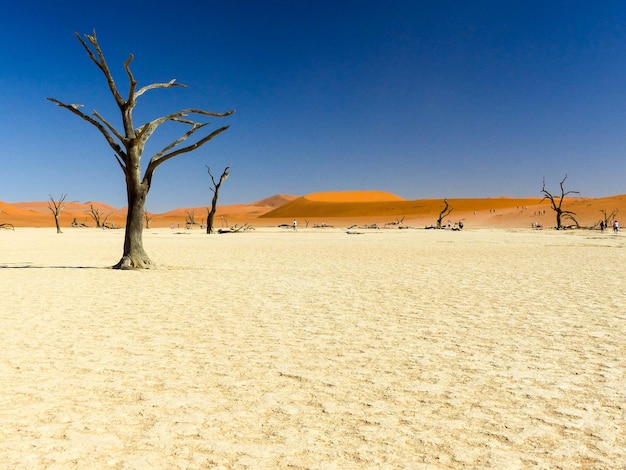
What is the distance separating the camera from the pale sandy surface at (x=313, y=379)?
3.45 m

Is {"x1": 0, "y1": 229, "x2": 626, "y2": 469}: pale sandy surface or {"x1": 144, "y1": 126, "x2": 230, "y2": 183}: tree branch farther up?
{"x1": 144, "y1": 126, "x2": 230, "y2": 183}: tree branch

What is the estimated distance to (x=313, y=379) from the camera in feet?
16.3

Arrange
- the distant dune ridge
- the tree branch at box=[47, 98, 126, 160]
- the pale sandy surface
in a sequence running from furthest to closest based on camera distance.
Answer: the distant dune ridge < the tree branch at box=[47, 98, 126, 160] < the pale sandy surface

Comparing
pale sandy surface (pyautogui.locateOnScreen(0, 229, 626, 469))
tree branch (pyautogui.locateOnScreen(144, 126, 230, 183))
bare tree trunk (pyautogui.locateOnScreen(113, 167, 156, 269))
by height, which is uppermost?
tree branch (pyautogui.locateOnScreen(144, 126, 230, 183))

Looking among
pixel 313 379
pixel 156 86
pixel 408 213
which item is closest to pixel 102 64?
pixel 156 86

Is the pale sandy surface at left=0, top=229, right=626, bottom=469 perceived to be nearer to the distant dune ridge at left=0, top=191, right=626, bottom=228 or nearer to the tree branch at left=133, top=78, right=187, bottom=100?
the tree branch at left=133, top=78, right=187, bottom=100

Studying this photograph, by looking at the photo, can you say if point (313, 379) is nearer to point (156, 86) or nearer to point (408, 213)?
point (156, 86)

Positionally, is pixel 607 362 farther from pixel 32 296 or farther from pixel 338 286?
pixel 32 296

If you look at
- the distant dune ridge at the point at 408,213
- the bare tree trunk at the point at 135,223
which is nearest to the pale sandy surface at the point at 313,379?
the bare tree trunk at the point at 135,223

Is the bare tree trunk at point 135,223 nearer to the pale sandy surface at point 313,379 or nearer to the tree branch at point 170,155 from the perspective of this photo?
the tree branch at point 170,155

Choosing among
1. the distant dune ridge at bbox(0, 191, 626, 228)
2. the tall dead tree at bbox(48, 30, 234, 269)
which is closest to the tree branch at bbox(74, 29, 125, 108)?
the tall dead tree at bbox(48, 30, 234, 269)

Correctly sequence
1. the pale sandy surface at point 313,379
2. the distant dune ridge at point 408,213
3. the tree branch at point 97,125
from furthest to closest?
the distant dune ridge at point 408,213, the tree branch at point 97,125, the pale sandy surface at point 313,379

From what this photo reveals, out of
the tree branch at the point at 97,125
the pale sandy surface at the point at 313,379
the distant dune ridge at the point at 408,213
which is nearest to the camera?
the pale sandy surface at the point at 313,379

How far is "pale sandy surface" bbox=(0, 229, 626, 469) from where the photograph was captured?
345 centimetres
